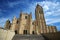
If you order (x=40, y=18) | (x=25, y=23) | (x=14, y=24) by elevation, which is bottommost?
(x=14, y=24)

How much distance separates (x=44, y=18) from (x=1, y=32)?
171 ft

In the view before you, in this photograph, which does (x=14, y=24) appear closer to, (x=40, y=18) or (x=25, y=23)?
(x=25, y=23)

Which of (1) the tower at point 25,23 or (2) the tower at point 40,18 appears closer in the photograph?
(1) the tower at point 25,23

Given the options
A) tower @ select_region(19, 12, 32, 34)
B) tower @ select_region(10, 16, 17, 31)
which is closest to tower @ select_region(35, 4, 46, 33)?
tower @ select_region(19, 12, 32, 34)

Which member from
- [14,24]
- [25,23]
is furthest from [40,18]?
[14,24]

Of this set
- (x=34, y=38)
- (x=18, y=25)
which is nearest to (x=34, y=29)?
(x=18, y=25)

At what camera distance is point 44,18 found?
6775 cm

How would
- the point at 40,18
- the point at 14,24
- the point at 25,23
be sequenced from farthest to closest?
the point at 40,18 < the point at 14,24 < the point at 25,23

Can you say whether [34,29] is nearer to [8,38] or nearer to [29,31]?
[29,31]

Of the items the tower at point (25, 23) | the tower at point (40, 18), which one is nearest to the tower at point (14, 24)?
the tower at point (25, 23)

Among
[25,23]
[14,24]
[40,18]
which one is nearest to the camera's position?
[25,23]

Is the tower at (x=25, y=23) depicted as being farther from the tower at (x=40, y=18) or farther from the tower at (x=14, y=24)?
the tower at (x=40, y=18)

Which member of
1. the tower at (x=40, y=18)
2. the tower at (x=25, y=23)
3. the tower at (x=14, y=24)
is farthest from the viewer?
the tower at (x=40, y=18)

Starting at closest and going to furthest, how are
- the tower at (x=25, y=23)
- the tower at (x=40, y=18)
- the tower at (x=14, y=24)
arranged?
the tower at (x=25, y=23), the tower at (x=14, y=24), the tower at (x=40, y=18)
